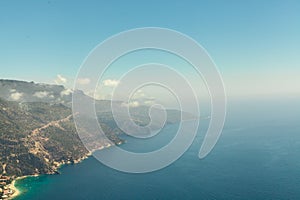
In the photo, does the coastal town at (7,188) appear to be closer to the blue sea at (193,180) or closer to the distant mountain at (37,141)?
the blue sea at (193,180)

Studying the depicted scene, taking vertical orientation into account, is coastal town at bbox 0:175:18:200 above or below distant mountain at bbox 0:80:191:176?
below

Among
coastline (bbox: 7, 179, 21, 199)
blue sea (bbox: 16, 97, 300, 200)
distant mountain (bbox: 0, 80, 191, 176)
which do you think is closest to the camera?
blue sea (bbox: 16, 97, 300, 200)

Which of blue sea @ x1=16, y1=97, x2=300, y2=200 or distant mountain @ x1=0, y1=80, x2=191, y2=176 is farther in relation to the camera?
distant mountain @ x1=0, y1=80, x2=191, y2=176

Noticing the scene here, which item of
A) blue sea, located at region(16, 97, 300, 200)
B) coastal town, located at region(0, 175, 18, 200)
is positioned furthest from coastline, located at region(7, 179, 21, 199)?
blue sea, located at region(16, 97, 300, 200)


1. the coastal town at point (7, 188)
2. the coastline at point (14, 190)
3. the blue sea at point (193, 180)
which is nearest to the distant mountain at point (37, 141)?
the coastal town at point (7, 188)

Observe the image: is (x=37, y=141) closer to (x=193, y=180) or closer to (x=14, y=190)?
(x=14, y=190)

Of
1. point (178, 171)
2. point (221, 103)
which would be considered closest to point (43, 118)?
point (178, 171)

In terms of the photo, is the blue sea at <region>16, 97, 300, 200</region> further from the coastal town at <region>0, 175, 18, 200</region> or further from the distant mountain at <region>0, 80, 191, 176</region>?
the distant mountain at <region>0, 80, 191, 176</region>

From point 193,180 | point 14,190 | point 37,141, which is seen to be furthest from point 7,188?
point 193,180

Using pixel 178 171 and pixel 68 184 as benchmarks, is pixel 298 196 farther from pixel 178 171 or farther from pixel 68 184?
pixel 68 184
